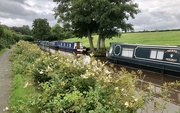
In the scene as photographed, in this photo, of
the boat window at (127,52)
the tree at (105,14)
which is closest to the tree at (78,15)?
the tree at (105,14)

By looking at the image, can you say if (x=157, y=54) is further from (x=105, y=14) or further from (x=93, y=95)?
(x=93, y=95)

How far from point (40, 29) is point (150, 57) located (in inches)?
2182

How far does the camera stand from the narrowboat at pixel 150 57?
11102 millimetres

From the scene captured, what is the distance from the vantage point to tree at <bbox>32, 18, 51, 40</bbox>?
2527 inches

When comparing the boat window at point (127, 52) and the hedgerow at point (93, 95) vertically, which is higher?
the hedgerow at point (93, 95)

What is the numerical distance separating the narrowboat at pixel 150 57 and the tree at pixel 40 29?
5112 centimetres

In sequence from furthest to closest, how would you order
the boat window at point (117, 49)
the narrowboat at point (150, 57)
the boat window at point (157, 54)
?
the boat window at point (117, 49) → the boat window at point (157, 54) → the narrowboat at point (150, 57)

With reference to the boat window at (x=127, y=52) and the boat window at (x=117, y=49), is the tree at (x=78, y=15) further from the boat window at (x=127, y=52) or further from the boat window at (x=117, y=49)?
the boat window at (x=127, y=52)

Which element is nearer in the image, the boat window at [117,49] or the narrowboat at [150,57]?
the narrowboat at [150,57]

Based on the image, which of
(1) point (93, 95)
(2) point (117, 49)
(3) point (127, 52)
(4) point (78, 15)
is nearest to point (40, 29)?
(4) point (78, 15)

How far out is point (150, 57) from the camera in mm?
12664

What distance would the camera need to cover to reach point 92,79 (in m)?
4.06

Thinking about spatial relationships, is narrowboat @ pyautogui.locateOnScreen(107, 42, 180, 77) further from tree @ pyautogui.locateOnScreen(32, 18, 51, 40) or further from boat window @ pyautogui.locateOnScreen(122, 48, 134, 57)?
tree @ pyautogui.locateOnScreen(32, 18, 51, 40)

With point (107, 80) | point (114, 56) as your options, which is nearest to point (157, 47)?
point (114, 56)
